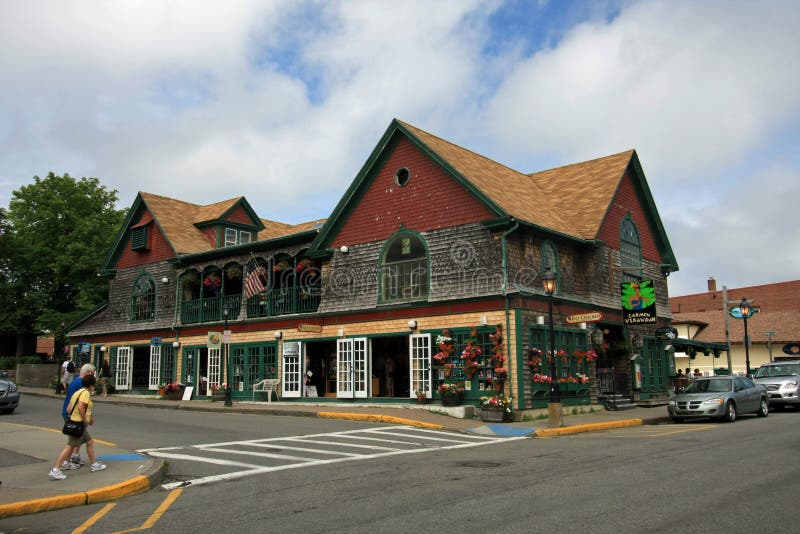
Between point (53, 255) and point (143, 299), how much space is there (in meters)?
14.8

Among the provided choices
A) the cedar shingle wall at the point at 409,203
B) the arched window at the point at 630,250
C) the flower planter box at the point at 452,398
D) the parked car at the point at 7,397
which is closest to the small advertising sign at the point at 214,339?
A: the cedar shingle wall at the point at 409,203

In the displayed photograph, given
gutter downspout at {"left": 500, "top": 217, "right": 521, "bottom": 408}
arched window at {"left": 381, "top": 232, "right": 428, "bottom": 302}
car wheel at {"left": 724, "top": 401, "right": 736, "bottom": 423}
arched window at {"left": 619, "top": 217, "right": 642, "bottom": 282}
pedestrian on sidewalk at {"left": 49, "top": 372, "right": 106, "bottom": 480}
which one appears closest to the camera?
pedestrian on sidewalk at {"left": 49, "top": 372, "right": 106, "bottom": 480}

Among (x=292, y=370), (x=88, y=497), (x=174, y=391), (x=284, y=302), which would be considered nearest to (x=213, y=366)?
(x=174, y=391)

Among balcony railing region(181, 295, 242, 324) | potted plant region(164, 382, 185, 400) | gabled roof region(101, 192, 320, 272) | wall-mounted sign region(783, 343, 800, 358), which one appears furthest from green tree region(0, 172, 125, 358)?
wall-mounted sign region(783, 343, 800, 358)

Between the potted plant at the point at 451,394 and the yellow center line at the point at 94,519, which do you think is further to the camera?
the potted plant at the point at 451,394

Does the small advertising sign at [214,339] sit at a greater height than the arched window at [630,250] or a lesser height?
lesser

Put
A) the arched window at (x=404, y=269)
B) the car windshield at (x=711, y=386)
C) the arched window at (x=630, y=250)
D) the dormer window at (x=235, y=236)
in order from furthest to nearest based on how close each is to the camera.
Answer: the dormer window at (x=235, y=236), the arched window at (x=630, y=250), the arched window at (x=404, y=269), the car windshield at (x=711, y=386)

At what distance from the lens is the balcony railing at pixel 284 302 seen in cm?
2714

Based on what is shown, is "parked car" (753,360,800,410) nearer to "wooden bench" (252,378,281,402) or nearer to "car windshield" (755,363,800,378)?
"car windshield" (755,363,800,378)

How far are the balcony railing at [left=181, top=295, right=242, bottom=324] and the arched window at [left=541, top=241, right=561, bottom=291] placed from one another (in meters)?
13.5

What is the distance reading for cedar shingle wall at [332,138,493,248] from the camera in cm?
2277

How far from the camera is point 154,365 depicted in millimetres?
32469

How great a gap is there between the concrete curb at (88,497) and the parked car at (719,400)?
15.4 m

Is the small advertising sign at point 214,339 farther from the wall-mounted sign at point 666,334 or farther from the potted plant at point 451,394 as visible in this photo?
the wall-mounted sign at point 666,334
